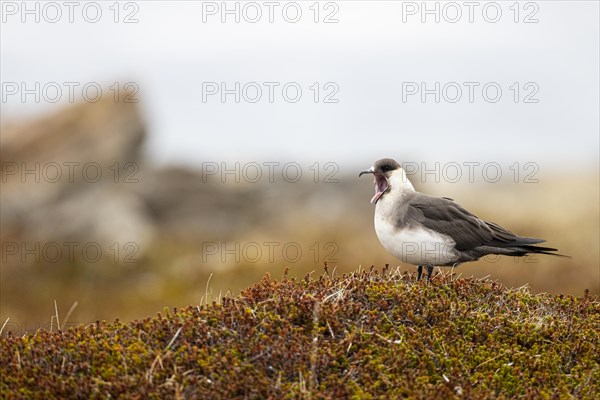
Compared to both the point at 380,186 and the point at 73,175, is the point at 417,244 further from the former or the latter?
the point at 73,175

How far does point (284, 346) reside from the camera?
5891 mm

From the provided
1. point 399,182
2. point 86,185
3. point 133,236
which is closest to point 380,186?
point 399,182

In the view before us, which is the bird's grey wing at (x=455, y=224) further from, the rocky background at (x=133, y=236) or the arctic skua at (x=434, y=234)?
the rocky background at (x=133, y=236)

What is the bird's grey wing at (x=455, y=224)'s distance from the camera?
28.2ft

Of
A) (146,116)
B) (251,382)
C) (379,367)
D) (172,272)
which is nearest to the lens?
(251,382)

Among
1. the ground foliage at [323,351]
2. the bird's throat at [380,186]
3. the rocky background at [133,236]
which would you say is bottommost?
the rocky background at [133,236]

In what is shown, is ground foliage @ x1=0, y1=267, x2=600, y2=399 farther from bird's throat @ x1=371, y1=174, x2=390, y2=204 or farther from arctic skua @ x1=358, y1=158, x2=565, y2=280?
bird's throat @ x1=371, y1=174, x2=390, y2=204

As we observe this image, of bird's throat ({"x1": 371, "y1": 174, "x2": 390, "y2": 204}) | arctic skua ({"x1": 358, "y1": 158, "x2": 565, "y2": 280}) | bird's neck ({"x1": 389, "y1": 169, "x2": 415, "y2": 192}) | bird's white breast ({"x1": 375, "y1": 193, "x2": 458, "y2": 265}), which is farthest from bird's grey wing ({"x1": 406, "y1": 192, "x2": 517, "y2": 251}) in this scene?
bird's throat ({"x1": 371, "y1": 174, "x2": 390, "y2": 204})

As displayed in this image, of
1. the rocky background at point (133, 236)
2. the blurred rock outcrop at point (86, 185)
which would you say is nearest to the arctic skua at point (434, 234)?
the rocky background at point (133, 236)

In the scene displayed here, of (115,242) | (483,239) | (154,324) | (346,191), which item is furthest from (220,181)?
(154,324)

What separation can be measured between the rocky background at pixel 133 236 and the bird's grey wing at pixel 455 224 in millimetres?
7399

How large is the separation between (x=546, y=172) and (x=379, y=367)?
63.5 metres

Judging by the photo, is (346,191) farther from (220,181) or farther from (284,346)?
(284,346)

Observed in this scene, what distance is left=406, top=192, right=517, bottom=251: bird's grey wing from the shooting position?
28.2 feet
